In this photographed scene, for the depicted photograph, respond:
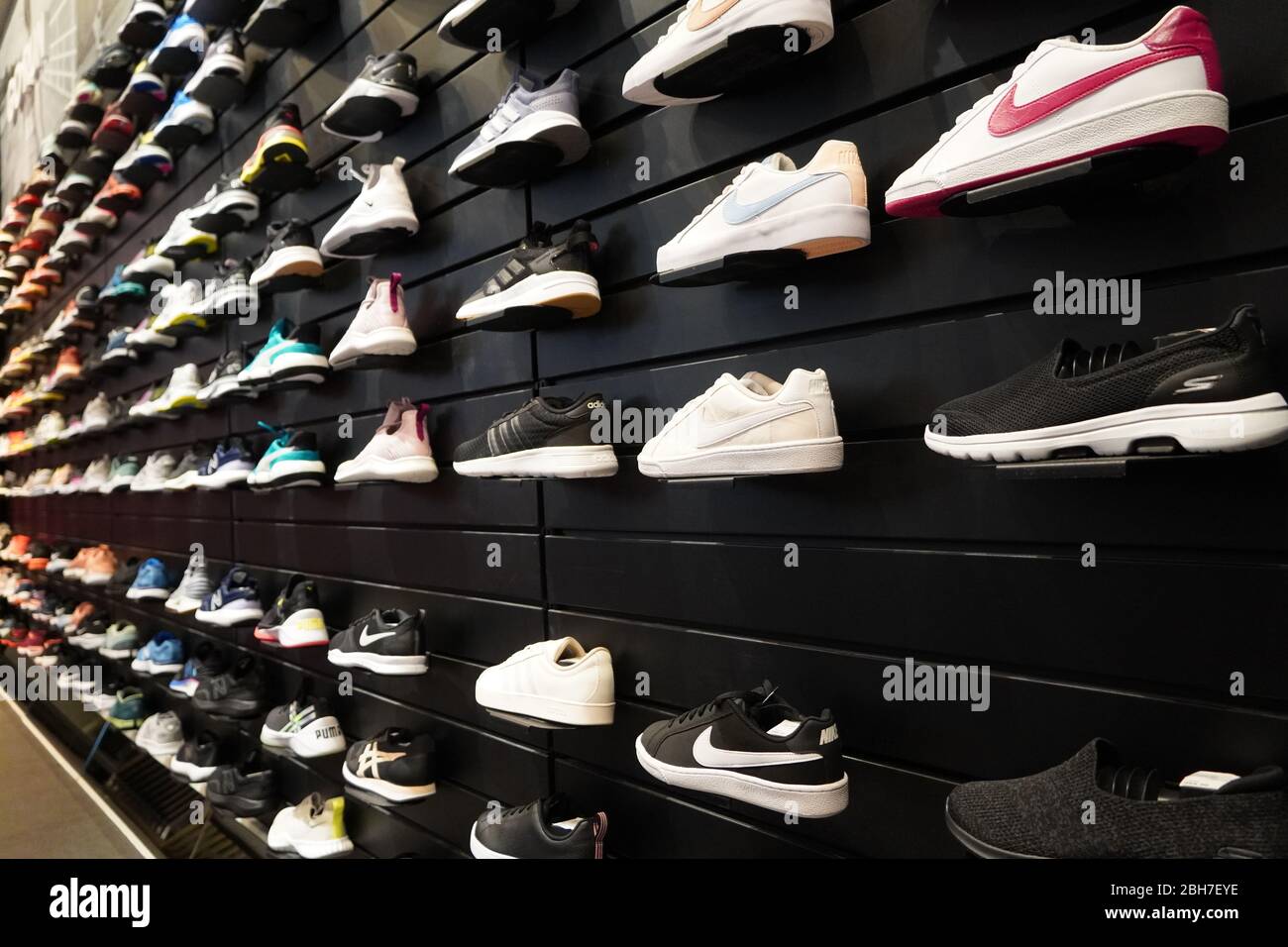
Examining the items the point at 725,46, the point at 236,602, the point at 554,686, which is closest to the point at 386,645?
the point at 554,686

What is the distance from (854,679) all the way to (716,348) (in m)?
0.79

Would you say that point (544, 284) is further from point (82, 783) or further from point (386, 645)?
point (82, 783)

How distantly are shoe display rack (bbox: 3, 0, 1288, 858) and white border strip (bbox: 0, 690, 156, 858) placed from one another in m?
1.74

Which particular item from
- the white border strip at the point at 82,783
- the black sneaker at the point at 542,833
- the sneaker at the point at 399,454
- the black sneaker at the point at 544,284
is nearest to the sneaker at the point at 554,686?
the black sneaker at the point at 542,833

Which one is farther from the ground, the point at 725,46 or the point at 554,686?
the point at 725,46

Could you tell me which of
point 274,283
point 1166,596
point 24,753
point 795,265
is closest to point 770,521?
point 795,265

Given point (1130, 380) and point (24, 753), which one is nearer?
point (1130, 380)

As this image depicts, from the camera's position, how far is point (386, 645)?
239 cm

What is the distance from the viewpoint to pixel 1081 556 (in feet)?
4.29

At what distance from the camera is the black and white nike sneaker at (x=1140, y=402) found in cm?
97

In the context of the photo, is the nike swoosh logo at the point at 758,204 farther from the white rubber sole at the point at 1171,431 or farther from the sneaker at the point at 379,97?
the sneaker at the point at 379,97

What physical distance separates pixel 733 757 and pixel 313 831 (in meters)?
2.16

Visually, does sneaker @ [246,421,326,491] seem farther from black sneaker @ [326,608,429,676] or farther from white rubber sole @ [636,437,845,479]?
white rubber sole @ [636,437,845,479]

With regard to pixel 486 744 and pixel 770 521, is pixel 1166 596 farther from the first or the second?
pixel 486 744
